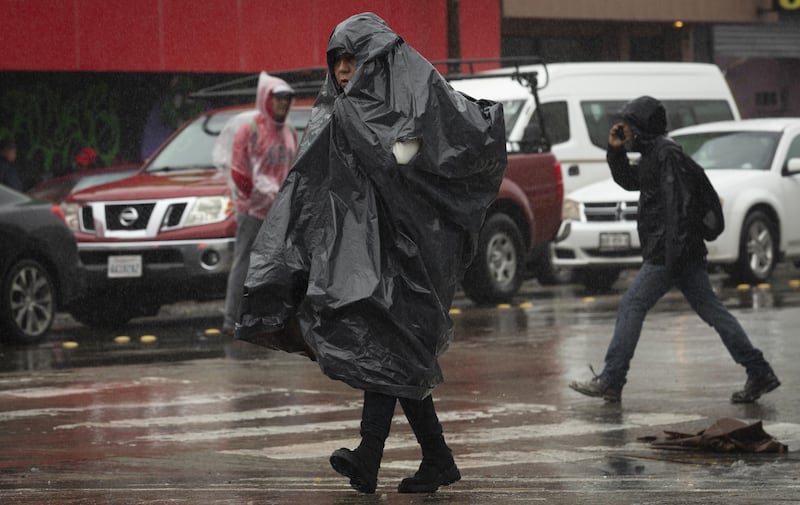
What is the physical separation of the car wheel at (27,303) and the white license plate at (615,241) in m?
6.49

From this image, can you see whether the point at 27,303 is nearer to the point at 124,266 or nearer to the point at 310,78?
the point at 124,266

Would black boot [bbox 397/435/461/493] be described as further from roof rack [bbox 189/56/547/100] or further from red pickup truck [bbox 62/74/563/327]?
roof rack [bbox 189/56/547/100]

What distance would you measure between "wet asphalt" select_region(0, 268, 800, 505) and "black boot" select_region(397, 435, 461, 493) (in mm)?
55

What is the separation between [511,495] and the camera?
699 cm

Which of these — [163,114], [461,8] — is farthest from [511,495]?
[461,8]

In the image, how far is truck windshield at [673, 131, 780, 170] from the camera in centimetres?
2080

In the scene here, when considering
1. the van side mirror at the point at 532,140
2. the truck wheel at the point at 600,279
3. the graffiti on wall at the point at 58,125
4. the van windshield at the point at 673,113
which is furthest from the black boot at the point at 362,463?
the graffiti on wall at the point at 58,125

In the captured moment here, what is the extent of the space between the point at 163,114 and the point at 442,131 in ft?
66.3

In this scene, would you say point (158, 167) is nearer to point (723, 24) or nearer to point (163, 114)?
point (163, 114)

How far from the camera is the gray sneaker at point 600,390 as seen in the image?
34.6ft

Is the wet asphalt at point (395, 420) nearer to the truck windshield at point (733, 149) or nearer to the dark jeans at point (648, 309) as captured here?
the dark jeans at point (648, 309)

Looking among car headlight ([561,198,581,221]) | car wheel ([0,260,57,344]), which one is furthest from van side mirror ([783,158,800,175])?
car wheel ([0,260,57,344])

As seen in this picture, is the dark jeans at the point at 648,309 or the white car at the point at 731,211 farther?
the white car at the point at 731,211

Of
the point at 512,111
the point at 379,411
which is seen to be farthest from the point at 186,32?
the point at 379,411
